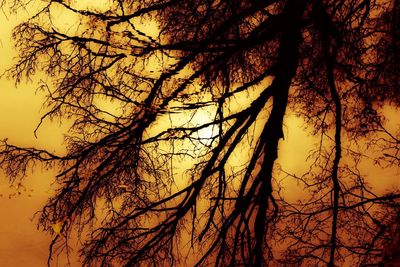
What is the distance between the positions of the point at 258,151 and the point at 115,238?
235 cm

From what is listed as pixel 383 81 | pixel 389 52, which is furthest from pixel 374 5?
→ pixel 383 81

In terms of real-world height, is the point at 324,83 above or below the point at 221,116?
above

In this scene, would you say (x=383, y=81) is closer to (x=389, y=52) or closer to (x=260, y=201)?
(x=389, y=52)

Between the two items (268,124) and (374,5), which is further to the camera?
(268,124)

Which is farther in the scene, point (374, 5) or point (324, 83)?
point (324, 83)

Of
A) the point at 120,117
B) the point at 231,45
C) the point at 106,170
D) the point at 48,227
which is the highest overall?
the point at 231,45

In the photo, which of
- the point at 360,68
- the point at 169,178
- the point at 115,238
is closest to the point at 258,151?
the point at 169,178

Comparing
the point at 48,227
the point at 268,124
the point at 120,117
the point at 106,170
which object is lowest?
the point at 48,227

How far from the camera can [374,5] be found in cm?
618

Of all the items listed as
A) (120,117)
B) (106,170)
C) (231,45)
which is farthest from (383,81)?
(106,170)

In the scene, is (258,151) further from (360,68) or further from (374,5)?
(374,5)

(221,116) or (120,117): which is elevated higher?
(221,116)

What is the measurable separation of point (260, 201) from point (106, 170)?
Result: 2256mm

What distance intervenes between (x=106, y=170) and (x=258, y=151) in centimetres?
220
